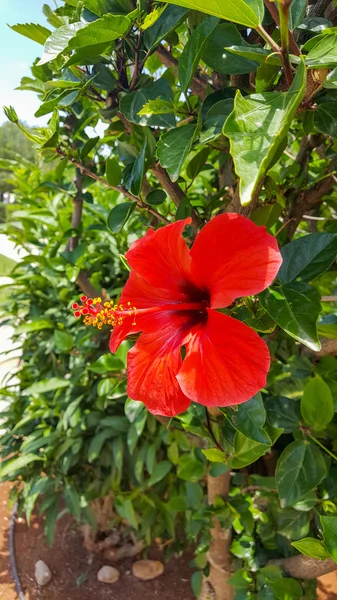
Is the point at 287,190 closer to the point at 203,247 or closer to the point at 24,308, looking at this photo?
the point at 203,247

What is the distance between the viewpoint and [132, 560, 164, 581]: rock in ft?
5.56

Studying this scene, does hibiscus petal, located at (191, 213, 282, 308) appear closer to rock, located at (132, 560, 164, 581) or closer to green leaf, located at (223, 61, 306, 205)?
green leaf, located at (223, 61, 306, 205)

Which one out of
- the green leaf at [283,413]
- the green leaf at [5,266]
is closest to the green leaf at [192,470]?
the green leaf at [283,413]

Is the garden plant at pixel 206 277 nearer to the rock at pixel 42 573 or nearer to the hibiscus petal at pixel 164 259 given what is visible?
the hibiscus petal at pixel 164 259

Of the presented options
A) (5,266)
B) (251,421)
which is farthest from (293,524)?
(5,266)

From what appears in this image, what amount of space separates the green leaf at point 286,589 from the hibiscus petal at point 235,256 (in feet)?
2.48

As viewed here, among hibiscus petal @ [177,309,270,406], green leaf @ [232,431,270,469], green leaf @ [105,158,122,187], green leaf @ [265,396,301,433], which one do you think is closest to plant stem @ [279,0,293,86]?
hibiscus petal @ [177,309,270,406]

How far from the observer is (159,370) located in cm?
49

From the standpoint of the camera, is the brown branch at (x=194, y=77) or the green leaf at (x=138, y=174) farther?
the brown branch at (x=194, y=77)

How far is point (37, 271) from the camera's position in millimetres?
1764

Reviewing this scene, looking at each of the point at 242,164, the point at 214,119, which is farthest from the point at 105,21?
the point at 242,164

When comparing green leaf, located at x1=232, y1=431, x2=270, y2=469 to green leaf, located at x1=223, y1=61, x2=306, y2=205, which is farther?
green leaf, located at x1=232, y1=431, x2=270, y2=469

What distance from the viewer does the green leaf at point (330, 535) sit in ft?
1.68

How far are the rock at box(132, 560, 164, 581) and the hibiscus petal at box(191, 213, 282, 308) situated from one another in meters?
1.60
